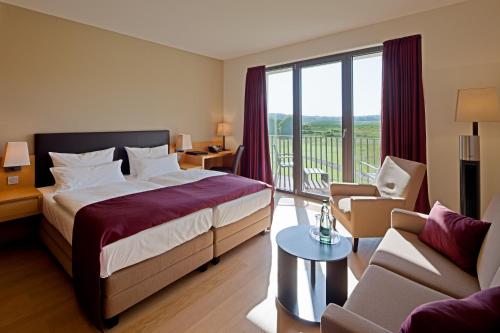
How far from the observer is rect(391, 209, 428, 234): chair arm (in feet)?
6.75

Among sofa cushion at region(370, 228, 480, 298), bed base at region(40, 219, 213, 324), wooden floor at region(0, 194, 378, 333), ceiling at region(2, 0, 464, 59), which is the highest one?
ceiling at region(2, 0, 464, 59)

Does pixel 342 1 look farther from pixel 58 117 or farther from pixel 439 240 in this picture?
pixel 58 117

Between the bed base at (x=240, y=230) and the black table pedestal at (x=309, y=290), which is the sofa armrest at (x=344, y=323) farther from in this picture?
the bed base at (x=240, y=230)

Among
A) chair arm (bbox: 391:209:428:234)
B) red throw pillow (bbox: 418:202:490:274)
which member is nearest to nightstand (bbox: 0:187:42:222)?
chair arm (bbox: 391:209:428:234)

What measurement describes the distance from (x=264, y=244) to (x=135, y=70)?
320cm

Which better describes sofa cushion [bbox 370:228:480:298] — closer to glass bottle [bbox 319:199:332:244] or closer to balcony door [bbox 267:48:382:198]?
glass bottle [bbox 319:199:332:244]

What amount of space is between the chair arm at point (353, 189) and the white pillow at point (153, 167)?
2255mm

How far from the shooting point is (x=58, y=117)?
332 centimetres

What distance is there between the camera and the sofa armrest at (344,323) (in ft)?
3.34

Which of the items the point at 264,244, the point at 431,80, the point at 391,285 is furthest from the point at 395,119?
the point at 391,285

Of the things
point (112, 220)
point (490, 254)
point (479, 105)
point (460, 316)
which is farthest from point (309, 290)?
point (479, 105)

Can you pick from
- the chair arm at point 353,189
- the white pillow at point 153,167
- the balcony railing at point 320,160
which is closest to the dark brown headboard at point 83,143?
the white pillow at point 153,167

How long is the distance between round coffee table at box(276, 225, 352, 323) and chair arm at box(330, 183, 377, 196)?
118cm

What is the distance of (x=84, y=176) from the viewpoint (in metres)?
2.99
